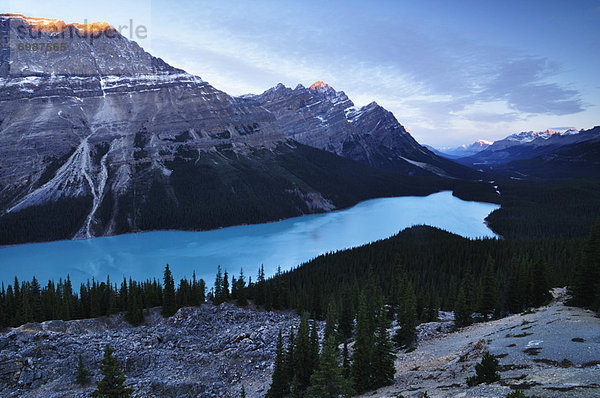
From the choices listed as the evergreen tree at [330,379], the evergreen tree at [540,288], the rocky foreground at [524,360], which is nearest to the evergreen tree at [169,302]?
the rocky foreground at [524,360]

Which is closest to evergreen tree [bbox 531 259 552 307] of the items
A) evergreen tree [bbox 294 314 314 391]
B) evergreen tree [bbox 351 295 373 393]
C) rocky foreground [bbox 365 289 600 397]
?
rocky foreground [bbox 365 289 600 397]

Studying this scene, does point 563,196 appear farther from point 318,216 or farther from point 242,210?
point 242,210

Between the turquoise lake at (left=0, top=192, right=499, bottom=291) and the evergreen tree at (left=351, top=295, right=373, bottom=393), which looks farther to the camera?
the turquoise lake at (left=0, top=192, right=499, bottom=291)

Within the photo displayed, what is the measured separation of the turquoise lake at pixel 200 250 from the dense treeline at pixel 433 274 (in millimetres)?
25271

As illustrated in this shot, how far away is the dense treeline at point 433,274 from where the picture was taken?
149 ft

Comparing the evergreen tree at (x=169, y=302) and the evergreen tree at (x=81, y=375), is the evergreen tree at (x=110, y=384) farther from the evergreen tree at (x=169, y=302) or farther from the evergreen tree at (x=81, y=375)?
the evergreen tree at (x=169, y=302)

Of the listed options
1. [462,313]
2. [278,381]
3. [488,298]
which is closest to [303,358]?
[278,381]

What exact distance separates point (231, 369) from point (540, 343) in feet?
101

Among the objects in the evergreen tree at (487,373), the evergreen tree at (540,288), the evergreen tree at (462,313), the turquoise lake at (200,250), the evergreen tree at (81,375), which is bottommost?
the turquoise lake at (200,250)

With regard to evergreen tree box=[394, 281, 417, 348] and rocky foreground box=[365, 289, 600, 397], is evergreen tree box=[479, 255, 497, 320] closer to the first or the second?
rocky foreground box=[365, 289, 600, 397]

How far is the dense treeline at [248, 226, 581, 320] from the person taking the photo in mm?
45375

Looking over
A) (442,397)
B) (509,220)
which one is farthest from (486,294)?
(509,220)

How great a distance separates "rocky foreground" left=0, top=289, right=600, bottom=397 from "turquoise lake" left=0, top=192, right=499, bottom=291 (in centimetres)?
4156

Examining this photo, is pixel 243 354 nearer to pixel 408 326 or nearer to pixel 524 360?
pixel 408 326
